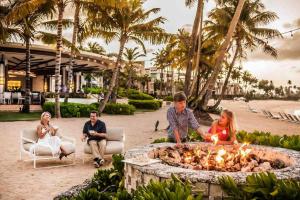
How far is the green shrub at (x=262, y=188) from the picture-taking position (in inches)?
139

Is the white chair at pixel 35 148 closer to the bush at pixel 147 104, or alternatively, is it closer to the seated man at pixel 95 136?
the seated man at pixel 95 136

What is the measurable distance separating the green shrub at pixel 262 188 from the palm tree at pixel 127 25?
20.0 meters

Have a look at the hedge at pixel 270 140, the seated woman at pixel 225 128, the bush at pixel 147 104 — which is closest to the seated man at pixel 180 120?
the seated woman at pixel 225 128

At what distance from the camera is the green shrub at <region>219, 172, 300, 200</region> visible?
11.6 feet

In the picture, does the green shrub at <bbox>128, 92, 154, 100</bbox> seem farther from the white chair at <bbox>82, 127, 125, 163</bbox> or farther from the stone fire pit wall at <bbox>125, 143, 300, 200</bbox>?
the stone fire pit wall at <bbox>125, 143, 300, 200</bbox>

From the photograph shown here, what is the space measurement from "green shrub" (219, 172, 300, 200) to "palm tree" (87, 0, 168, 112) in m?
20.0

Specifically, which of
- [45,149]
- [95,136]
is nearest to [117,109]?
[95,136]

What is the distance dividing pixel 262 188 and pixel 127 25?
21.7 m

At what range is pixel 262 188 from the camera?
370 cm

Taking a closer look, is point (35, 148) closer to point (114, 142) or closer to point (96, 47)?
point (114, 142)

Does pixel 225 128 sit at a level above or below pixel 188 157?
above

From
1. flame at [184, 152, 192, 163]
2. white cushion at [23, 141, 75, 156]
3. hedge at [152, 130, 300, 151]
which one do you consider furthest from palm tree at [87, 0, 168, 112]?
flame at [184, 152, 192, 163]

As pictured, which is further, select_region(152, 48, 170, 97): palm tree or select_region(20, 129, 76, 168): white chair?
select_region(152, 48, 170, 97): palm tree

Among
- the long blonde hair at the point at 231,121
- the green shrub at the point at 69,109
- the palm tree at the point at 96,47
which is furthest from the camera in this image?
the palm tree at the point at 96,47
